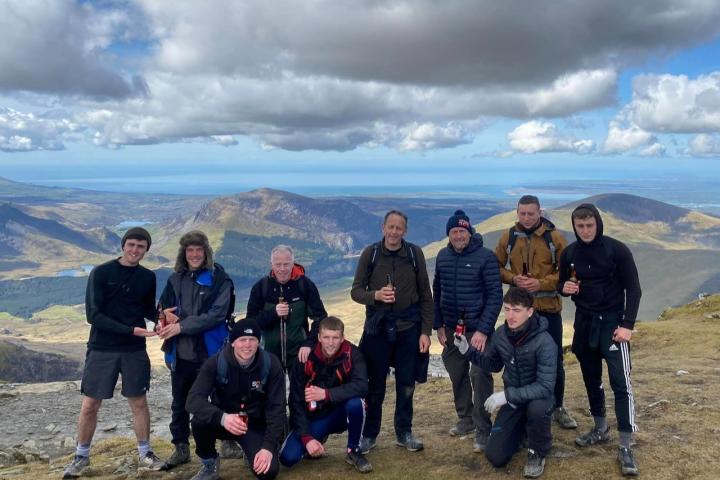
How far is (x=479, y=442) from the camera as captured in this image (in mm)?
11422

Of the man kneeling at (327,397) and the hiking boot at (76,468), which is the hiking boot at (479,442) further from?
the hiking boot at (76,468)

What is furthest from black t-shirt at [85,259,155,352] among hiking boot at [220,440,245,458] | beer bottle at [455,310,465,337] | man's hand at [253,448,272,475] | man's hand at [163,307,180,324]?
→ beer bottle at [455,310,465,337]

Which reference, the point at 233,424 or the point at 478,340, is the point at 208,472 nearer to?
the point at 233,424

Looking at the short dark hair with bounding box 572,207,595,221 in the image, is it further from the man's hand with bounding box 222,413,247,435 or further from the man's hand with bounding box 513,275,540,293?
the man's hand with bounding box 222,413,247,435

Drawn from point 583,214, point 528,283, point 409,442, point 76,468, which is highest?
point 583,214

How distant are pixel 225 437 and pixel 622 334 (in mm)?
8246

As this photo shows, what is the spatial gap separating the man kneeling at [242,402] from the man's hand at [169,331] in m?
1.35

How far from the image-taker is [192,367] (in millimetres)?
11641

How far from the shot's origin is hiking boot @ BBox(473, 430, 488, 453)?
11320mm

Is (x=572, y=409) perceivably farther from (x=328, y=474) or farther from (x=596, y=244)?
(x=328, y=474)

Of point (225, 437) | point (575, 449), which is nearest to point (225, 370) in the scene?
point (225, 437)

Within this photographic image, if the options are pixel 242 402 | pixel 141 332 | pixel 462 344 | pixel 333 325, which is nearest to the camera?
pixel 242 402

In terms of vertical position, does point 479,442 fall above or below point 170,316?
below

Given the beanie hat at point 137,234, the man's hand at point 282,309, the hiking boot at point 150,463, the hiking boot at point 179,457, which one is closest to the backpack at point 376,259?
the man's hand at point 282,309
